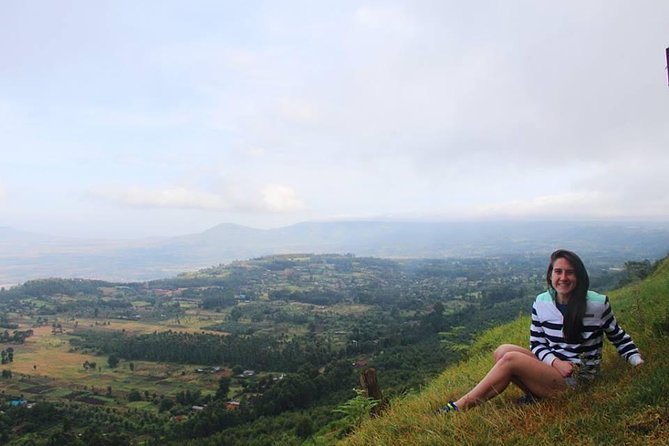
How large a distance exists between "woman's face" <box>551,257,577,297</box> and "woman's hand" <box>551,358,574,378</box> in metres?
0.54

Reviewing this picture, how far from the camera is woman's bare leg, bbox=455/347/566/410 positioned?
11.9ft

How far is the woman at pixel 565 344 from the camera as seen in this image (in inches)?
142

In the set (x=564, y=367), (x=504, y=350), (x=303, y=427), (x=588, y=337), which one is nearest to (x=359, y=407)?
(x=504, y=350)

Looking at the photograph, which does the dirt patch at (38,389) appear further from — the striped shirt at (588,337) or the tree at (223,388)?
the striped shirt at (588,337)

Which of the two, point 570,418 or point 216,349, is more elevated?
point 570,418

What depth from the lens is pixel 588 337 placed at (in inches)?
143

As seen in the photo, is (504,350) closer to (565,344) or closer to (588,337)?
(565,344)

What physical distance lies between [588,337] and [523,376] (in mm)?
610

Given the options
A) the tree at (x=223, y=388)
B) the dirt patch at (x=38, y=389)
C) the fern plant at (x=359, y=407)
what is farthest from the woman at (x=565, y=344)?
the dirt patch at (x=38, y=389)

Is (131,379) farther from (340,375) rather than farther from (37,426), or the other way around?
(340,375)

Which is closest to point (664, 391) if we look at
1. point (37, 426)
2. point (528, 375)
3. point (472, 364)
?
point (528, 375)

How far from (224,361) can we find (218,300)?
1954 inches

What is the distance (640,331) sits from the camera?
5.09 metres

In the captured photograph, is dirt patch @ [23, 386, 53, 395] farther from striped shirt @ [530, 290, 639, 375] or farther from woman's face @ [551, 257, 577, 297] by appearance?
woman's face @ [551, 257, 577, 297]
